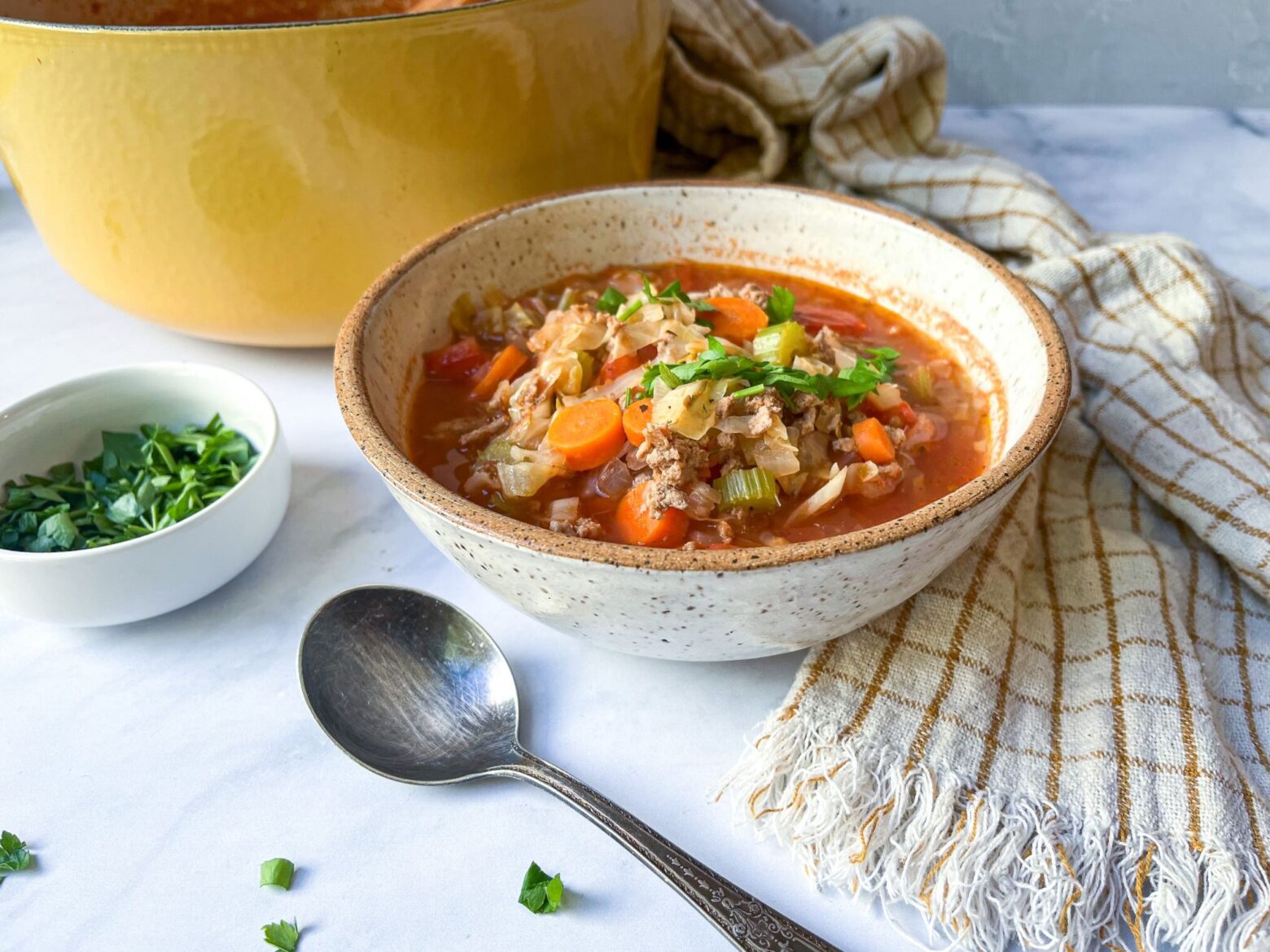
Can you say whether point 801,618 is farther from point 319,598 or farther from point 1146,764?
point 319,598

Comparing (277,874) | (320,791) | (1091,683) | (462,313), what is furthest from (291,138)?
(1091,683)

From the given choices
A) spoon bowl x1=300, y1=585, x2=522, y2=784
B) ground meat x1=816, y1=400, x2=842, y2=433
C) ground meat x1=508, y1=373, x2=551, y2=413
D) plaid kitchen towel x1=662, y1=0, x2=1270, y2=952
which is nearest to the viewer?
plaid kitchen towel x1=662, y1=0, x2=1270, y2=952

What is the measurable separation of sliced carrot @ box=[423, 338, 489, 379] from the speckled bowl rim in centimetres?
19

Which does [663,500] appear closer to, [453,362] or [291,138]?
[453,362]

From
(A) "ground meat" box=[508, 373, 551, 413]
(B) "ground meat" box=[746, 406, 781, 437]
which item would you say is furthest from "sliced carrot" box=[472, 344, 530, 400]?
(B) "ground meat" box=[746, 406, 781, 437]

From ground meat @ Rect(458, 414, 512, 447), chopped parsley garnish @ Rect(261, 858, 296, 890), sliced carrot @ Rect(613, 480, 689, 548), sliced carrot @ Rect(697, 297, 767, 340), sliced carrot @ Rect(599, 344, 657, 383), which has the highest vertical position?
sliced carrot @ Rect(697, 297, 767, 340)

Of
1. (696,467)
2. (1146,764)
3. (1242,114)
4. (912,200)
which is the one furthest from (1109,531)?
(1242,114)

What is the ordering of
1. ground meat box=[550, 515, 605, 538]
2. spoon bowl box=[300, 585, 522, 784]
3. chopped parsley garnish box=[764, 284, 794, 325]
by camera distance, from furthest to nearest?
chopped parsley garnish box=[764, 284, 794, 325] → ground meat box=[550, 515, 605, 538] → spoon bowl box=[300, 585, 522, 784]

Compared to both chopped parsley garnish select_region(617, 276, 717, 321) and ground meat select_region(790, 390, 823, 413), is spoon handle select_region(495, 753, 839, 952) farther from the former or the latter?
chopped parsley garnish select_region(617, 276, 717, 321)

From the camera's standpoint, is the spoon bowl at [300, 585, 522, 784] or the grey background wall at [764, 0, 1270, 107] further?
the grey background wall at [764, 0, 1270, 107]

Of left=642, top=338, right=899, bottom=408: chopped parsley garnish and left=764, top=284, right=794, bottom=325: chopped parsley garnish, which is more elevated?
left=642, top=338, right=899, bottom=408: chopped parsley garnish

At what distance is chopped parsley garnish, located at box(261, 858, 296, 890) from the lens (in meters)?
1.40

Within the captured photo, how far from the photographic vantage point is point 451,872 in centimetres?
142

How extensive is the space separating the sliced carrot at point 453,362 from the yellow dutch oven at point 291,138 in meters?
0.38
